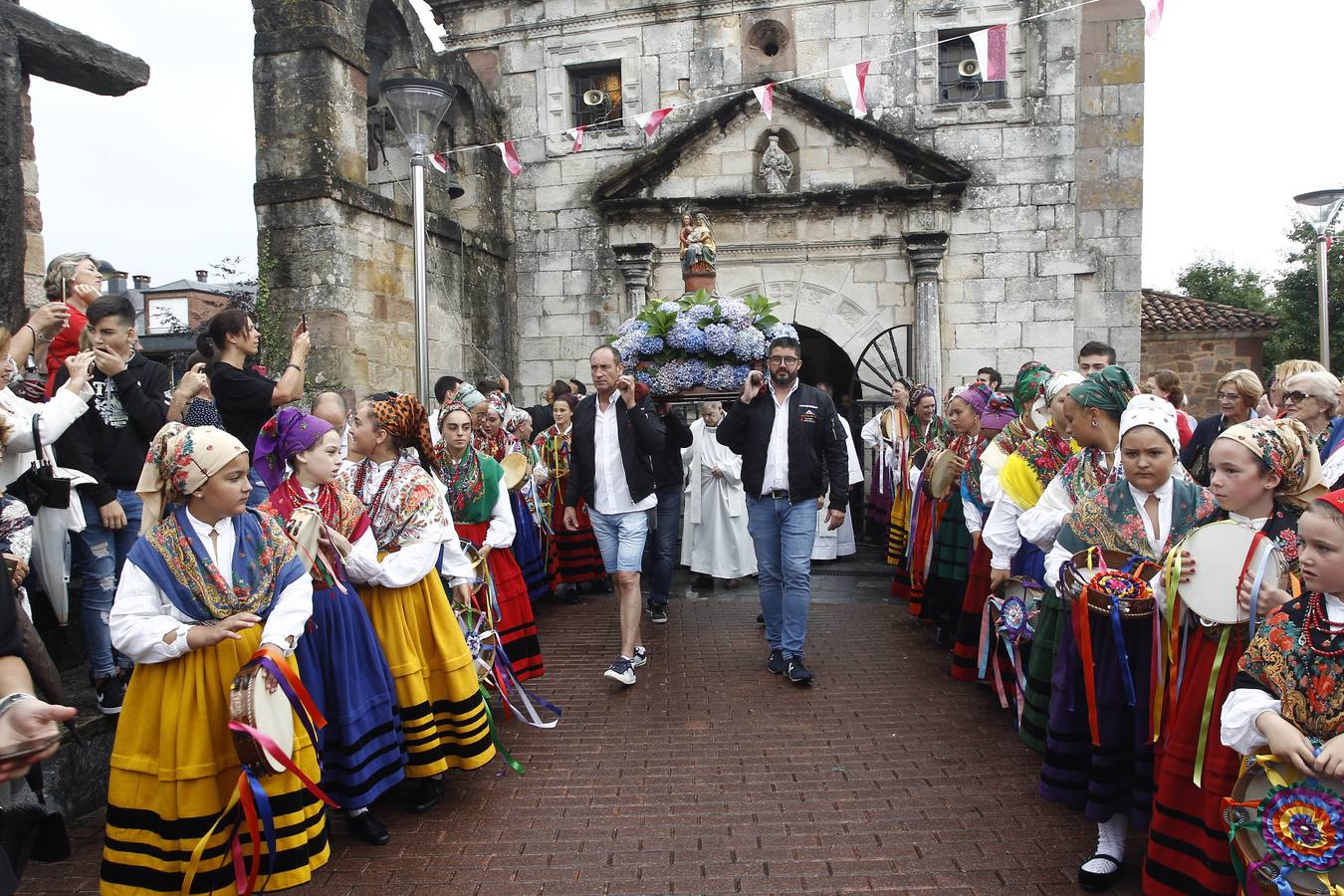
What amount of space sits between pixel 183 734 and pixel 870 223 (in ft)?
38.6

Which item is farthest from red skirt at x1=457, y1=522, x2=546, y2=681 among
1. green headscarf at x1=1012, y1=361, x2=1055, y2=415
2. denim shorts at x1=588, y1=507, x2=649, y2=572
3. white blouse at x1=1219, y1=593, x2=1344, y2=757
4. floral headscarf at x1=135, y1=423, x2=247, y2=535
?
white blouse at x1=1219, y1=593, x2=1344, y2=757

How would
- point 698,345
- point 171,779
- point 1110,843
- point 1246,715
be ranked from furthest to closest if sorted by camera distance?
point 698,345
point 1110,843
point 171,779
point 1246,715

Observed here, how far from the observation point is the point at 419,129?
748 centimetres

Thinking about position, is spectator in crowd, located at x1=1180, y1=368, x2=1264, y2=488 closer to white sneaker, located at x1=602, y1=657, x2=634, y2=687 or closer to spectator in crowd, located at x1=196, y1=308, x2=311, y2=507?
white sneaker, located at x1=602, y1=657, x2=634, y2=687

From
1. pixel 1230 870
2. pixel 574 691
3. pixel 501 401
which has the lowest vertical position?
pixel 574 691

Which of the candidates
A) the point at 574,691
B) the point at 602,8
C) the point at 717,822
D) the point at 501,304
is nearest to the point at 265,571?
the point at 717,822

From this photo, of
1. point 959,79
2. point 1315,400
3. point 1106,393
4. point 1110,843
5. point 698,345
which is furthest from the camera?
point 959,79

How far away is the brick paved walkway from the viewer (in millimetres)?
3502

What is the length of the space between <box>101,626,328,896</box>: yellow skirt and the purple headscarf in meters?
1.02

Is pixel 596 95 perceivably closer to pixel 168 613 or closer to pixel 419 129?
pixel 419 129

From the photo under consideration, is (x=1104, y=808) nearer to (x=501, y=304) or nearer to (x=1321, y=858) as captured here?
(x=1321, y=858)

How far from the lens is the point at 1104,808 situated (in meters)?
3.40

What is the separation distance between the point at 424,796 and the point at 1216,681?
3.18 meters

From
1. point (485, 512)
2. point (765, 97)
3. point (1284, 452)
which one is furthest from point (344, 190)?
point (1284, 452)
